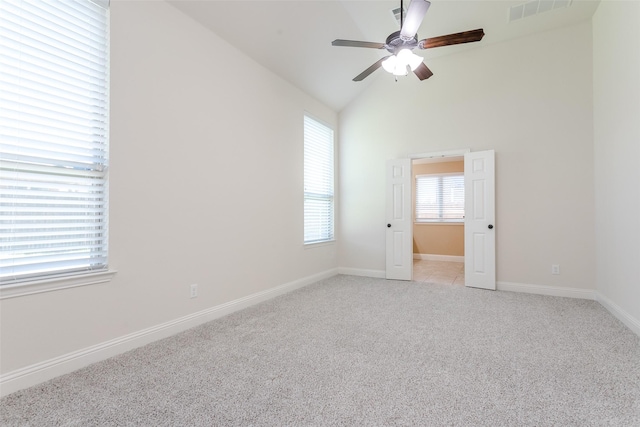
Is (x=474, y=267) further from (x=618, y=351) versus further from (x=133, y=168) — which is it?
(x=133, y=168)

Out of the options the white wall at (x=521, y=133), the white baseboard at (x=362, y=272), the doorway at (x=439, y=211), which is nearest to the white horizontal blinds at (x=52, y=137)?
the white baseboard at (x=362, y=272)

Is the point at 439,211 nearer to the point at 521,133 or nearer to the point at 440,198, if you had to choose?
the point at 440,198

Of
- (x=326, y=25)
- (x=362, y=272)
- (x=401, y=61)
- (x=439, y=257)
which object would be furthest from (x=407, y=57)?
(x=439, y=257)

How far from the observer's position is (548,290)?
413 centimetres

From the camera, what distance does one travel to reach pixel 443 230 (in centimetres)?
747

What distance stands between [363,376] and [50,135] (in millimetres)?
2630

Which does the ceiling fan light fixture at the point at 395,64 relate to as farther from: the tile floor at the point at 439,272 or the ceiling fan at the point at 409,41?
the tile floor at the point at 439,272

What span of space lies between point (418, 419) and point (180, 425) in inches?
47.3

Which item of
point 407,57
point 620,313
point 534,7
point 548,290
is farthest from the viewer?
point 548,290

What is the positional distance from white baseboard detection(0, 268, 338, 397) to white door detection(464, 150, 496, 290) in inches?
126

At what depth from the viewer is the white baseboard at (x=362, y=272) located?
5.22 m

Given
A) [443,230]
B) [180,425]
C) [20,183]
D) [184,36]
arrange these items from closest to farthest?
[180,425]
[20,183]
[184,36]
[443,230]

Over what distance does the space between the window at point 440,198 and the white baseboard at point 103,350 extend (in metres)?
5.48

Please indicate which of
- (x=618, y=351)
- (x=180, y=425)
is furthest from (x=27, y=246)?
(x=618, y=351)
